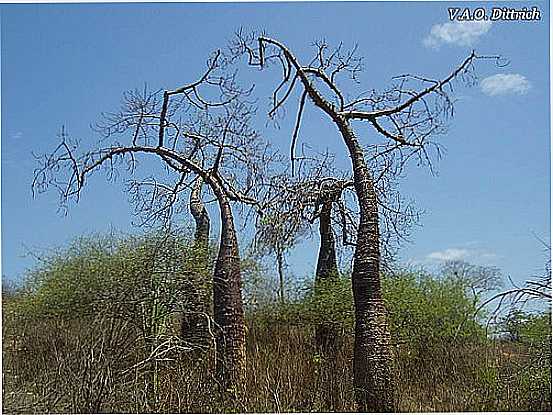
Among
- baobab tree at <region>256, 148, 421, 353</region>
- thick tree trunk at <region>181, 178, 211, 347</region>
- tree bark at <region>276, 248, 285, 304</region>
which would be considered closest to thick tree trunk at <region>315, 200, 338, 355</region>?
baobab tree at <region>256, 148, 421, 353</region>

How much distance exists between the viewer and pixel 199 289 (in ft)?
10.7

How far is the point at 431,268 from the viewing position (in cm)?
314

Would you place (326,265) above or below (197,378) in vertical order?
Result: above

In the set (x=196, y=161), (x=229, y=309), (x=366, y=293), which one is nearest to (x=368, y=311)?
(x=366, y=293)

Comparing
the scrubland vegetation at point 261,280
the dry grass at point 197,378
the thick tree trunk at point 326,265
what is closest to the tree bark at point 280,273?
the scrubland vegetation at point 261,280

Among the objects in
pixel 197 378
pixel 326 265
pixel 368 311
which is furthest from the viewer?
pixel 326 265

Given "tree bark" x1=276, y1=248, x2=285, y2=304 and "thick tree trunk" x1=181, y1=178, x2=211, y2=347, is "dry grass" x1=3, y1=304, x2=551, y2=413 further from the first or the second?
"tree bark" x1=276, y1=248, x2=285, y2=304

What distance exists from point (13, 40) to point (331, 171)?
4.89 feet

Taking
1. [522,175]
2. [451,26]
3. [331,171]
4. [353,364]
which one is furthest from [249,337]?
[451,26]

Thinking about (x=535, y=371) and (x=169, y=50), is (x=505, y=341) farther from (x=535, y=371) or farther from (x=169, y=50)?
(x=169, y=50)

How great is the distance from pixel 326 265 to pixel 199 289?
590mm

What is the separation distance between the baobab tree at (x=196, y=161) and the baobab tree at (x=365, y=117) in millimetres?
191

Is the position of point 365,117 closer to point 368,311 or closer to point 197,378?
point 368,311

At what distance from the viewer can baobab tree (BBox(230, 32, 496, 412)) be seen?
9.89ft
